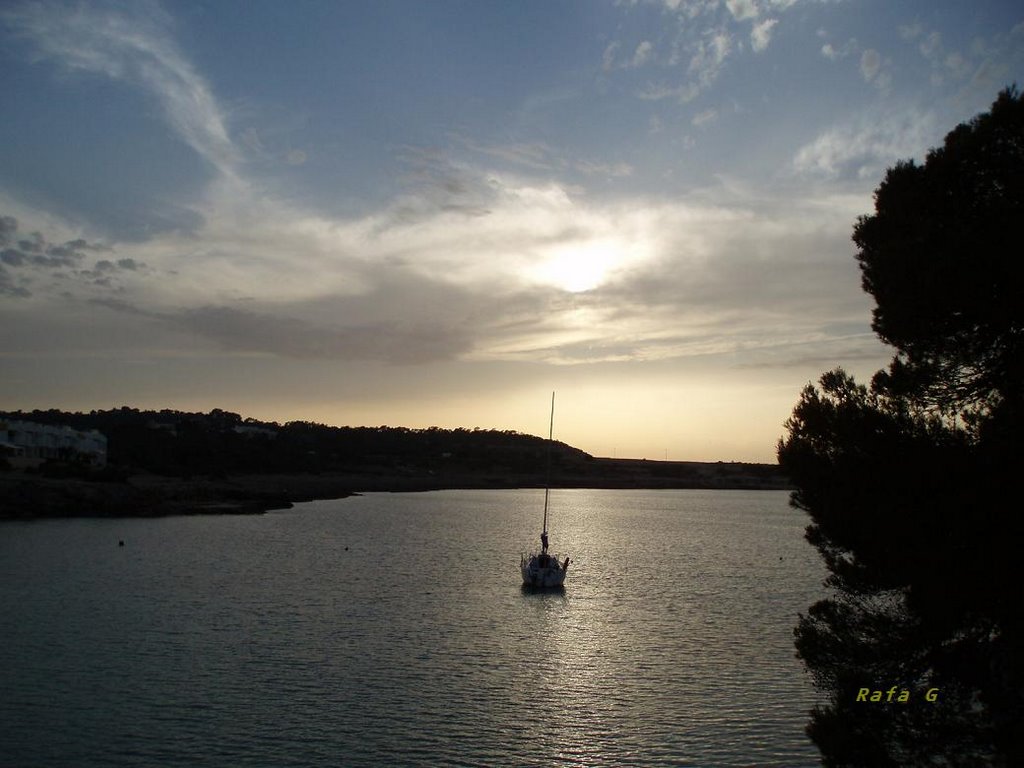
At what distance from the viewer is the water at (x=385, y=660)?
1858 cm

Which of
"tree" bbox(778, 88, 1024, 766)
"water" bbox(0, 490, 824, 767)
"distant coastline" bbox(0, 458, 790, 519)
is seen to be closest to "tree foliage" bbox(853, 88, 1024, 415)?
"tree" bbox(778, 88, 1024, 766)

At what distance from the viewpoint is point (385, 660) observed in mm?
25703

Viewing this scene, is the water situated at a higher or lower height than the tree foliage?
lower

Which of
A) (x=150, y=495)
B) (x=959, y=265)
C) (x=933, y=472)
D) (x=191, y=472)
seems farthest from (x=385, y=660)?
(x=191, y=472)

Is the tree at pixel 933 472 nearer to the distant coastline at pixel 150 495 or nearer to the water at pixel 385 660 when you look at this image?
the water at pixel 385 660

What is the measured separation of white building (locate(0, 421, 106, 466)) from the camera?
336ft

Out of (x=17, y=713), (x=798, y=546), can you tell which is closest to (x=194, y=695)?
(x=17, y=713)

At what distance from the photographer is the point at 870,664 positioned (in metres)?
11.8

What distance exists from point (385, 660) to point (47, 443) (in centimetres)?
10090

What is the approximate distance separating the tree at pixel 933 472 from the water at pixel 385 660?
292 inches

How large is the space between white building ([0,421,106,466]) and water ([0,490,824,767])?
56516 millimetres

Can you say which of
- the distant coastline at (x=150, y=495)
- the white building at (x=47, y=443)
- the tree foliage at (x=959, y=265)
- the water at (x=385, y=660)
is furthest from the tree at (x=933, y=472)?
the white building at (x=47, y=443)

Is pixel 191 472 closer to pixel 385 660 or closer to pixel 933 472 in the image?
pixel 385 660

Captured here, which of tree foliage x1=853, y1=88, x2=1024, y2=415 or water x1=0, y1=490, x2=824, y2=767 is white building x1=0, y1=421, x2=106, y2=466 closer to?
water x1=0, y1=490, x2=824, y2=767
